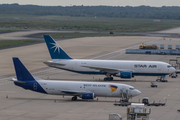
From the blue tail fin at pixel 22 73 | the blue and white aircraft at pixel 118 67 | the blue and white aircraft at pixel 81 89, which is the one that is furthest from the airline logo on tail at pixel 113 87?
the blue and white aircraft at pixel 118 67

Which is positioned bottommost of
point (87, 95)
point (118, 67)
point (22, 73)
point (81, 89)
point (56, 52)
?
point (87, 95)

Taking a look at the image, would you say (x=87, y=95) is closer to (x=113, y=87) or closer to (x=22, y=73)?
(x=113, y=87)

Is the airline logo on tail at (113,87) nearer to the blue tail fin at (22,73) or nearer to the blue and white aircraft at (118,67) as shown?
the blue tail fin at (22,73)

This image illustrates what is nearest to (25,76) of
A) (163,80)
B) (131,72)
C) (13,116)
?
(13,116)

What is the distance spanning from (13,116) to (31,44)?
97.4 meters

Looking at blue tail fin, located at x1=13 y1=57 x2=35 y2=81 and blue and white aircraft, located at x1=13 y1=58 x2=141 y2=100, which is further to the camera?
blue tail fin, located at x1=13 y1=57 x2=35 y2=81

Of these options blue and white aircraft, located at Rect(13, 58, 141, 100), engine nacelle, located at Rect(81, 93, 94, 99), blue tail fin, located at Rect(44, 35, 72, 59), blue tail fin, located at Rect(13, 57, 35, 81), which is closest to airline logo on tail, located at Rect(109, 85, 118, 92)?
blue and white aircraft, located at Rect(13, 58, 141, 100)

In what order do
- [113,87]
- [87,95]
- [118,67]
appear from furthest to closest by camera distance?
1. [118,67]
2. [113,87]
3. [87,95]

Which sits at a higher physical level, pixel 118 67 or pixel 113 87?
pixel 118 67

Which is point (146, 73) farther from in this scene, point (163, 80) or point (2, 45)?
point (2, 45)

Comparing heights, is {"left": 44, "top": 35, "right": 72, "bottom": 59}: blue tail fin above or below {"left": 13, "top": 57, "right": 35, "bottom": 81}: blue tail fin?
above

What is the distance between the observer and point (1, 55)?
4341 inches

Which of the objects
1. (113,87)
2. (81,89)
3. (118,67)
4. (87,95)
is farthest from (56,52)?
(113,87)

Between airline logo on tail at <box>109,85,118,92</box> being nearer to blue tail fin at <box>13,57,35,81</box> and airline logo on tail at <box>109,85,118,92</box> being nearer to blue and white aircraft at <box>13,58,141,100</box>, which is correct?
blue and white aircraft at <box>13,58,141,100</box>
